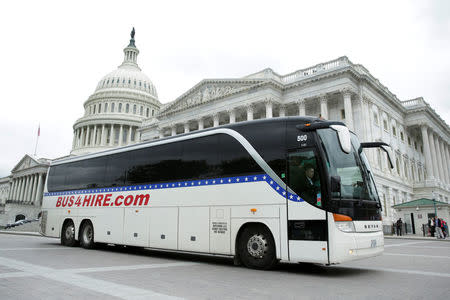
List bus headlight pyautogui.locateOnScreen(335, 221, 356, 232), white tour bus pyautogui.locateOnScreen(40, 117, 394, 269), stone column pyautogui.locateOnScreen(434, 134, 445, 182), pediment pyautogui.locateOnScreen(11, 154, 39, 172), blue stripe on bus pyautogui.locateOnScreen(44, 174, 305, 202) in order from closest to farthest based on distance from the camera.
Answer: bus headlight pyautogui.locateOnScreen(335, 221, 356, 232) < white tour bus pyautogui.locateOnScreen(40, 117, 394, 269) < blue stripe on bus pyautogui.locateOnScreen(44, 174, 305, 202) < stone column pyautogui.locateOnScreen(434, 134, 445, 182) < pediment pyautogui.locateOnScreen(11, 154, 39, 172)

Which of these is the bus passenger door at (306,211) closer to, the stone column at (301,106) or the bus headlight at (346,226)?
the bus headlight at (346,226)

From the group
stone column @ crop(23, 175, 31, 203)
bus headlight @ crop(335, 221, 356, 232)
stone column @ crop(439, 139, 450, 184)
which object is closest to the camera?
bus headlight @ crop(335, 221, 356, 232)

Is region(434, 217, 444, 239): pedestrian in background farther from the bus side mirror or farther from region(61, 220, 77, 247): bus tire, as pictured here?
region(61, 220, 77, 247): bus tire

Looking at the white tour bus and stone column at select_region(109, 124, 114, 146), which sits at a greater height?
stone column at select_region(109, 124, 114, 146)

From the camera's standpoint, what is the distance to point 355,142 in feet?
30.7

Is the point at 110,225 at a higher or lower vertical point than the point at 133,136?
lower

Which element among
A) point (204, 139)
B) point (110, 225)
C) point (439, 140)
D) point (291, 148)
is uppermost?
point (439, 140)

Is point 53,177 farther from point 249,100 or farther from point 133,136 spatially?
point 133,136

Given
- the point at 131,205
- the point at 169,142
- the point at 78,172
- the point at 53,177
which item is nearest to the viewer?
the point at 169,142

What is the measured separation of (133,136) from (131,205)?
284 feet

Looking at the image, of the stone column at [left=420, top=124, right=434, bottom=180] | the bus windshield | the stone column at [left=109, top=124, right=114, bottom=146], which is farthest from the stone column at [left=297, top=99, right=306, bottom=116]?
the stone column at [left=109, top=124, right=114, bottom=146]

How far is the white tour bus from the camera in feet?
26.3

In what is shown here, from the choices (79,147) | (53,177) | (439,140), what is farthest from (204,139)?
(79,147)

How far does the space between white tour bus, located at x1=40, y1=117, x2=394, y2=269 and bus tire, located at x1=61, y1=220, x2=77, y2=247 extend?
2.92m
